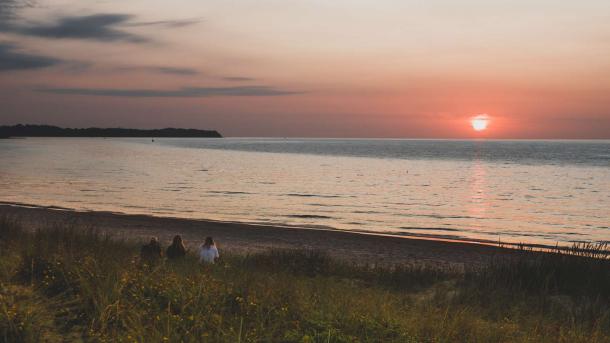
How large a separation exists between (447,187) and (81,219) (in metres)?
43.3

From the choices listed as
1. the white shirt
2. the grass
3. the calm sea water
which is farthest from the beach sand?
the grass

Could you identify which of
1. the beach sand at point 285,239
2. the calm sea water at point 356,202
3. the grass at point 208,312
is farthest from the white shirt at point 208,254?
the calm sea water at point 356,202

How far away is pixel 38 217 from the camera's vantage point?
29.2 metres

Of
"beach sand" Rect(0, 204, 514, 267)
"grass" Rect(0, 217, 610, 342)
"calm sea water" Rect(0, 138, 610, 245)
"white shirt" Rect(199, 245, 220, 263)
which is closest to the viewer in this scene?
"grass" Rect(0, 217, 610, 342)

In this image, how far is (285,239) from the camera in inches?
1005

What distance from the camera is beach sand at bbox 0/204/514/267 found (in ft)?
71.5

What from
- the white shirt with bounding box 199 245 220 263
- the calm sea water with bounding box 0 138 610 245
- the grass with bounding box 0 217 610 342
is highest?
the grass with bounding box 0 217 610 342

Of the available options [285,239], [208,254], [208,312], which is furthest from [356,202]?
[208,312]

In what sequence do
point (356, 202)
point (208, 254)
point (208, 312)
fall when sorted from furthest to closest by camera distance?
point (356, 202) → point (208, 254) → point (208, 312)

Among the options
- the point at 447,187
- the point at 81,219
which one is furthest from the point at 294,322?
the point at 447,187

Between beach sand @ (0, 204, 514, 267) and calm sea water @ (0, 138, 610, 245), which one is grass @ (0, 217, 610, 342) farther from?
calm sea water @ (0, 138, 610, 245)

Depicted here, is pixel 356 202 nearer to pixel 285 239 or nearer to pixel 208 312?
pixel 285 239

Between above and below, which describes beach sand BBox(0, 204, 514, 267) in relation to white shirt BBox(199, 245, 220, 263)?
below

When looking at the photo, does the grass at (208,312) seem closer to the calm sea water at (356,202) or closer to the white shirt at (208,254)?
the white shirt at (208,254)
